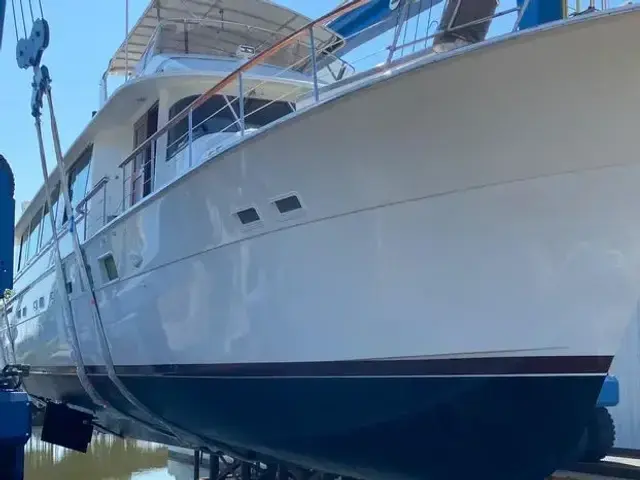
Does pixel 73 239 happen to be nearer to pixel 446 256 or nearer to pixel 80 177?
pixel 80 177

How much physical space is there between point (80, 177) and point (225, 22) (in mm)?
2094

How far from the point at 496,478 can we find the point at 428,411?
539 mm

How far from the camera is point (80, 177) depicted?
7047 millimetres

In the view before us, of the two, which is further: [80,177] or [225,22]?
[80,177]

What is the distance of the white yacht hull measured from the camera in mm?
3145

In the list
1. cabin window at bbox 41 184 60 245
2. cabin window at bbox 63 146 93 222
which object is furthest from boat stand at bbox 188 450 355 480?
cabin window at bbox 41 184 60 245

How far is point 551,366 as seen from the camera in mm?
3230

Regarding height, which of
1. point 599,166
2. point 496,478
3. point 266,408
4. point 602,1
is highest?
point 602,1

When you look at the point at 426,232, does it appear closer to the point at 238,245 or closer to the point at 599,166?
the point at 599,166

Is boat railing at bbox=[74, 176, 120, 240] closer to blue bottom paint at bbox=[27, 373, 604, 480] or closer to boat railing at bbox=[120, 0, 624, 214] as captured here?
boat railing at bbox=[120, 0, 624, 214]

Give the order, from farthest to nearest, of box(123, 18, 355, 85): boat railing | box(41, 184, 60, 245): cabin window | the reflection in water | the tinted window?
the reflection in water → the tinted window → box(41, 184, 60, 245): cabin window → box(123, 18, 355, 85): boat railing

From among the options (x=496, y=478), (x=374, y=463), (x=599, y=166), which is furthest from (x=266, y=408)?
(x=599, y=166)

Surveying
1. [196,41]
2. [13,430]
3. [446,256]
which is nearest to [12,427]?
[13,430]

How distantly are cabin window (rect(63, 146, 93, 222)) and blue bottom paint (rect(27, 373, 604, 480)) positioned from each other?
10.6ft
